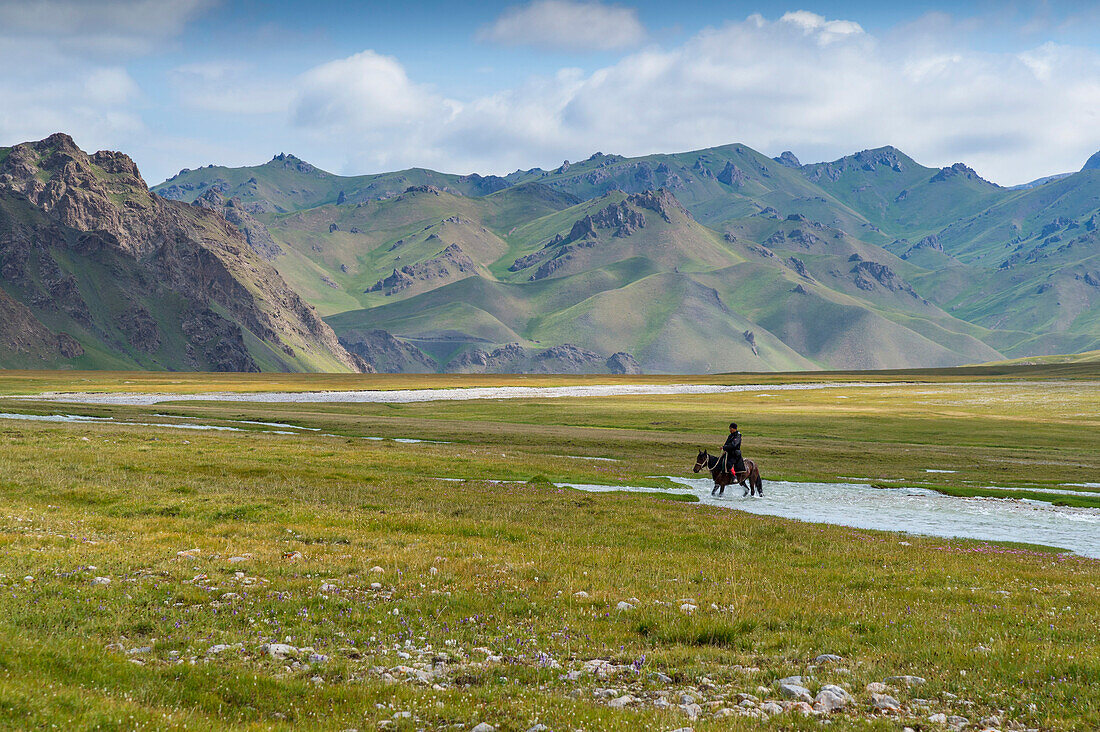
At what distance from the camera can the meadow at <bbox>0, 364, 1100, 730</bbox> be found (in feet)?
37.6

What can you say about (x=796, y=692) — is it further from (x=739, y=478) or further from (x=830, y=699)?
(x=739, y=478)

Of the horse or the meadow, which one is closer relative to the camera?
the meadow

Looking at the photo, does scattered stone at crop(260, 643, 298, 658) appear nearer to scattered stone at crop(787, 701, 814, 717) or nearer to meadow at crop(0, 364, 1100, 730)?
meadow at crop(0, 364, 1100, 730)

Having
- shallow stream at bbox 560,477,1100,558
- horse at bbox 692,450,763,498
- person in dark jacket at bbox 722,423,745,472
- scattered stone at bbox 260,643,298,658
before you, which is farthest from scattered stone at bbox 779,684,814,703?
person in dark jacket at bbox 722,423,745,472

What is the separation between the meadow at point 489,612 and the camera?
1147cm

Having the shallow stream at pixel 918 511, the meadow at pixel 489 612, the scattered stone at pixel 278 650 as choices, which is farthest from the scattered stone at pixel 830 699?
the shallow stream at pixel 918 511

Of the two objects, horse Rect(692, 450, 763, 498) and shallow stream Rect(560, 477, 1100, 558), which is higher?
horse Rect(692, 450, 763, 498)

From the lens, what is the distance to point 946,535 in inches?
1256

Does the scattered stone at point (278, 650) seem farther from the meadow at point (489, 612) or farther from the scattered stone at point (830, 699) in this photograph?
the scattered stone at point (830, 699)

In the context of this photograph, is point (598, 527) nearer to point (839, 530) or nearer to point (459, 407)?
point (839, 530)

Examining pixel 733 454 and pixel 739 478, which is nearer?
pixel 739 478

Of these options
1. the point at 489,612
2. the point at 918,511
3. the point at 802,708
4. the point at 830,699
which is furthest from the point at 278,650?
the point at 918,511

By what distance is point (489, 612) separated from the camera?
1659cm

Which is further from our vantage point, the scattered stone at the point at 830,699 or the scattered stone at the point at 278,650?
the scattered stone at the point at 278,650
